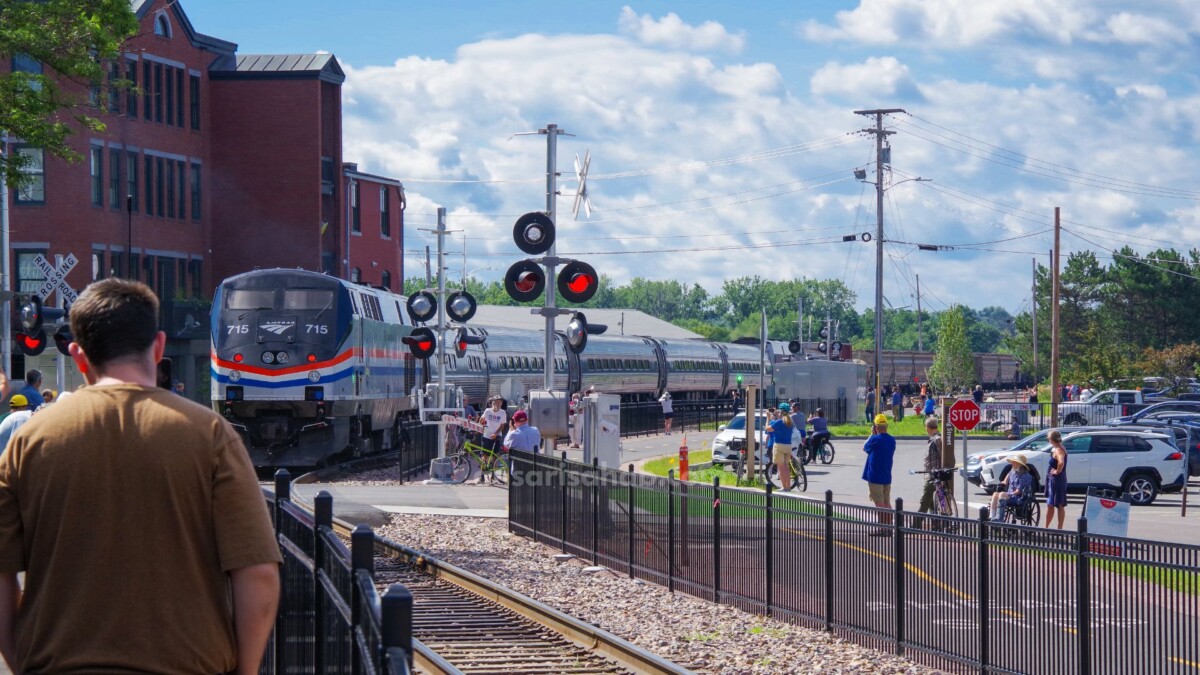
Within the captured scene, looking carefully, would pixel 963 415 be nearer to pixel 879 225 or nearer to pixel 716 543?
pixel 716 543

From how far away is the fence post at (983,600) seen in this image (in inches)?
443

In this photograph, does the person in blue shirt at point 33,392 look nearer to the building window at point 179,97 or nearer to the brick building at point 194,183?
the brick building at point 194,183

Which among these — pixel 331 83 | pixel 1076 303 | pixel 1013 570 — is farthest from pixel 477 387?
pixel 1076 303

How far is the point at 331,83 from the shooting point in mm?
53125

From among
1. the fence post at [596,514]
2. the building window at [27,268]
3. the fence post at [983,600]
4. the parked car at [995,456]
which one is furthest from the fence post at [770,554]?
the building window at [27,268]

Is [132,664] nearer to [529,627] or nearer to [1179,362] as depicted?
[529,627]

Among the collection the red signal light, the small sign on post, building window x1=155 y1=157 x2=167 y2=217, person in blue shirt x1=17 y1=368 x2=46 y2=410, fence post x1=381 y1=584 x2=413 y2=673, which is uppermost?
building window x1=155 y1=157 x2=167 y2=217

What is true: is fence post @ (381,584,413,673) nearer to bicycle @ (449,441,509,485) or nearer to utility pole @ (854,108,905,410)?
bicycle @ (449,441,509,485)

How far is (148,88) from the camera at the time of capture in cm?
4803

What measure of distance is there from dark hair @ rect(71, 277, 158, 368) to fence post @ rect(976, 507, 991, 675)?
27.7 ft

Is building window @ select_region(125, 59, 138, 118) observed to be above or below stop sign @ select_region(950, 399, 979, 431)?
above

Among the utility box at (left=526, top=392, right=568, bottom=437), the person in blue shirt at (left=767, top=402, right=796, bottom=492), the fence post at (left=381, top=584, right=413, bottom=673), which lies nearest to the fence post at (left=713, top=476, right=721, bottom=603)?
the utility box at (left=526, top=392, right=568, bottom=437)

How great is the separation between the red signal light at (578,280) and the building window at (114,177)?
1210 inches

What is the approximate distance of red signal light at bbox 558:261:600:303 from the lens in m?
19.8
